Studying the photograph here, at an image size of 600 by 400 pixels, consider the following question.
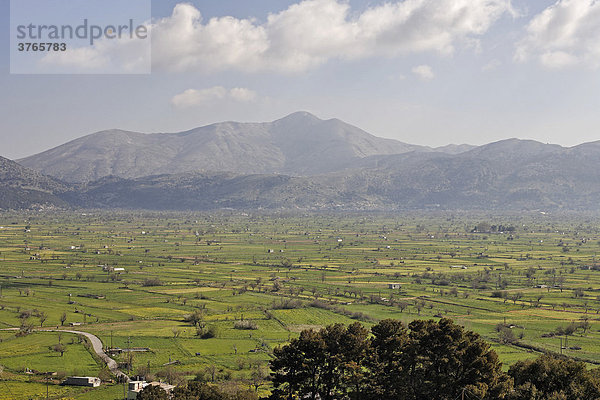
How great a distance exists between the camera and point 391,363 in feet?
137

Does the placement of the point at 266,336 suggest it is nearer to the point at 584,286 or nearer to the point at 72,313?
the point at 72,313

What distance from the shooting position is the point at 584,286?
372ft

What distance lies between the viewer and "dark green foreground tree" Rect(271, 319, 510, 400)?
3984 cm

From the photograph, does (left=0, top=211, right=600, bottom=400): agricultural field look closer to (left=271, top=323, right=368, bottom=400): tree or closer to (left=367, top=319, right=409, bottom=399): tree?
(left=271, top=323, right=368, bottom=400): tree

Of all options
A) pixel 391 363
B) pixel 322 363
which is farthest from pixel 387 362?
pixel 322 363

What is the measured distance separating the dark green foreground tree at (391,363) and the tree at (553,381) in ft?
5.22

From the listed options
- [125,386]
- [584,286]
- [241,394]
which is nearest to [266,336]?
[125,386]

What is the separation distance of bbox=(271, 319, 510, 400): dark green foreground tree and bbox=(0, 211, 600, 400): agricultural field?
14.7 meters

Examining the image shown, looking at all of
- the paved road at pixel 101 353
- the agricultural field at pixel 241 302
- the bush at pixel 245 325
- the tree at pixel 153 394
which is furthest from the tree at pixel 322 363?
the bush at pixel 245 325

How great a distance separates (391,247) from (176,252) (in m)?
66.7

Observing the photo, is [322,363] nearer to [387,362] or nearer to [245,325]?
[387,362]

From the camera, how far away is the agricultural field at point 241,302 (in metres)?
63.3

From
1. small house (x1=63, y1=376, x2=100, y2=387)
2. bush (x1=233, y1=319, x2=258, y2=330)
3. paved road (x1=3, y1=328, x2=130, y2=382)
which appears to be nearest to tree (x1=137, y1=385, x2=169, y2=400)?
small house (x1=63, y1=376, x2=100, y2=387)

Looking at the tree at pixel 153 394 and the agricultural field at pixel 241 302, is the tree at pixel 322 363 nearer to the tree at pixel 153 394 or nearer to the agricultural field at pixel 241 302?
the tree at pixel 153 394
